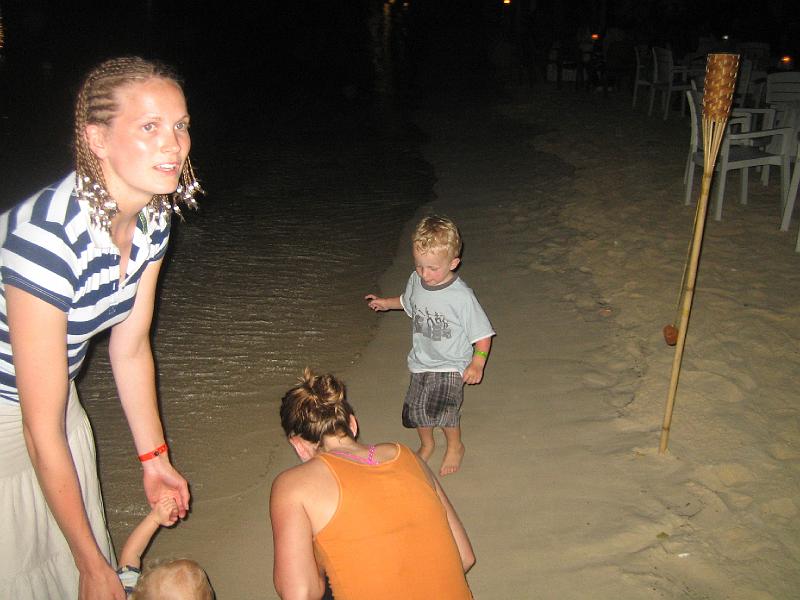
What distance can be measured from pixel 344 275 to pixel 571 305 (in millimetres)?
2181

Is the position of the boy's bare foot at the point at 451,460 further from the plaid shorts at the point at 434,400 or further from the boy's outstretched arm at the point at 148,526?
the boy's outstretched arm at the point at 148,526

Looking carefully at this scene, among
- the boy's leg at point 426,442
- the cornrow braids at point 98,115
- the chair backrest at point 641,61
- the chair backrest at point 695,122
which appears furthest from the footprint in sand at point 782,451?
the chair backrest at point 641,61

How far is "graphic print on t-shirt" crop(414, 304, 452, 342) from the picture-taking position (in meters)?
3.39

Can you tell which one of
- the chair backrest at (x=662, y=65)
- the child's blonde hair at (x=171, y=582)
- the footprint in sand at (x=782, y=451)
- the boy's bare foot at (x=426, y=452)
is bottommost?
the boy's bare foot at (x=426, y=452)

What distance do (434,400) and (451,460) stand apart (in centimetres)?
41

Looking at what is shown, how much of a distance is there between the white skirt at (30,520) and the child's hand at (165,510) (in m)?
0.19

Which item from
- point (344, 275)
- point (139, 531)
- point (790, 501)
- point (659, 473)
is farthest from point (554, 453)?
point (344, 275)

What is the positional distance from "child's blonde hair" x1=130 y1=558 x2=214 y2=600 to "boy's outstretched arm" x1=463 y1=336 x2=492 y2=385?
159cm

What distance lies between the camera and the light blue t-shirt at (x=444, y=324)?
3.34m

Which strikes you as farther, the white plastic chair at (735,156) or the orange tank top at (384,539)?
the white plastic chair at (735,156)

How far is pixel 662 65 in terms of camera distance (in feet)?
38.3

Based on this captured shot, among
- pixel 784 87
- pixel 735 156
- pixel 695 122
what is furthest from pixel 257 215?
pixel 784 87

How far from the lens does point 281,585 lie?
202 centimetres

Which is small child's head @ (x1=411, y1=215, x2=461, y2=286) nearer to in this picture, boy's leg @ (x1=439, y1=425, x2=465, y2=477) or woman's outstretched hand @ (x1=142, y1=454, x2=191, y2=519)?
boy's leg @ (x1=439, y1=425, x2=465, y2=477)
